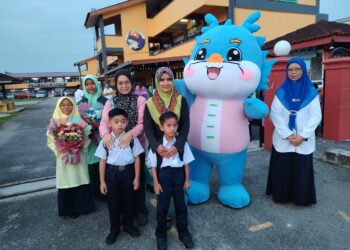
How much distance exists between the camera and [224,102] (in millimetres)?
3096

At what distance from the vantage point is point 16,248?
260 centimetres

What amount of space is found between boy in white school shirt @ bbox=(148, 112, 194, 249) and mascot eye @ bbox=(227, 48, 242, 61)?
1.09m

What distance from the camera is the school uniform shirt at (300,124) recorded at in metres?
2.96

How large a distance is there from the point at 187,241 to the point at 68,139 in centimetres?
172

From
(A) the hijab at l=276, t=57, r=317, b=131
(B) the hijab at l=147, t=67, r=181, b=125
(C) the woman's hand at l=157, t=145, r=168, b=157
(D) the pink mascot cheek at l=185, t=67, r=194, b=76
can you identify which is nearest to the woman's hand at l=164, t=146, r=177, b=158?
(C) the woman's hand at l=157, t=145, r=168, b=157

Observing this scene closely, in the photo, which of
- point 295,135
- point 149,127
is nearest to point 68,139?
point 149,127

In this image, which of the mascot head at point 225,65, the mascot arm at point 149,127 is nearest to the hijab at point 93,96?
the mascot arm at point 149,127

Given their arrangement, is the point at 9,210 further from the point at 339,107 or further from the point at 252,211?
the point at 339,107

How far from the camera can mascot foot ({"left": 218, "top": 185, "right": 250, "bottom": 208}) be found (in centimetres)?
314

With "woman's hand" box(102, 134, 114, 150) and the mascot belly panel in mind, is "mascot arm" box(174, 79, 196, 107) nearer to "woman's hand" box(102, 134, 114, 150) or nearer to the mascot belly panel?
the mascot belly panel

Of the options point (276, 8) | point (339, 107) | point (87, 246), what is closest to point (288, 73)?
point (87, 246)

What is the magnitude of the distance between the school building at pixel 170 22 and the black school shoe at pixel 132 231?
31.5 ft

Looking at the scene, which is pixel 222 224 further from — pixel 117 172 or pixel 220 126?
pixel 117 172

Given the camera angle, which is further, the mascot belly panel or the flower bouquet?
the mascot belly panel
